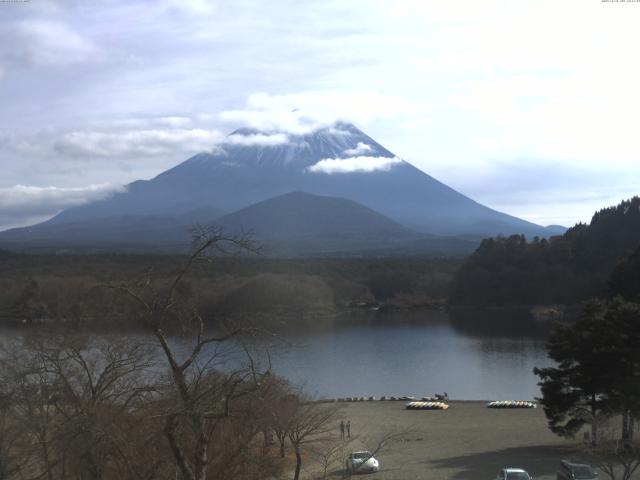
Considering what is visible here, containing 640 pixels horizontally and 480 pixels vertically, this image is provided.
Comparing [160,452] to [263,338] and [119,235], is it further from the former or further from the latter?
[119,235]

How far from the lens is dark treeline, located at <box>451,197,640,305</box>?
4112 centimetres

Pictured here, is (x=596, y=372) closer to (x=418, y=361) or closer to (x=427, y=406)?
(x=427, y=406)

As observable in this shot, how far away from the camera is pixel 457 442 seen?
11.7 metres

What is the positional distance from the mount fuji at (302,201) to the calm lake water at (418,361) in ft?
206

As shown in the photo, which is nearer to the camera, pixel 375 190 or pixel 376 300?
pixel 376 300

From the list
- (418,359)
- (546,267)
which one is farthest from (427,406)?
(546,267)

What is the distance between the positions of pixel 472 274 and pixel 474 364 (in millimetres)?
21349

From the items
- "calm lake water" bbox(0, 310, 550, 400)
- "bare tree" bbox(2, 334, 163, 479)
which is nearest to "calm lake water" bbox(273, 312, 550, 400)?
"calm lake water" bbox(0, 310, 550, 400)

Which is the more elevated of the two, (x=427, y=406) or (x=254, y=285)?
(x=254, y=285)

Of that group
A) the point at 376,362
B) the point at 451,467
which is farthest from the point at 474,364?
the point at 451,467

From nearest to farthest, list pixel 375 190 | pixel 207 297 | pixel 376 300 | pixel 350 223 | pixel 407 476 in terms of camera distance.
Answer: pixel 407 476 < pixel 207 297 < pixel 376 300 < pixel 350 223 < pixel 375 190

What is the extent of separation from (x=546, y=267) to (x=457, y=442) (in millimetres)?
32051

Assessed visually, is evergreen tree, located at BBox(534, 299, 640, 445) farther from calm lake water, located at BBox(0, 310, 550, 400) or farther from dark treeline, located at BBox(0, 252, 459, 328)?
dark treeline, located at BBox(0, 252, 459, 328)

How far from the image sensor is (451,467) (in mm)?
9688
